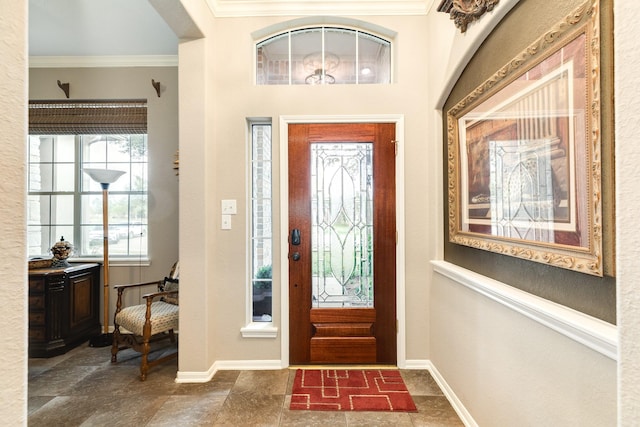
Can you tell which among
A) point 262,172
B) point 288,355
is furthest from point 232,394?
point 262,172

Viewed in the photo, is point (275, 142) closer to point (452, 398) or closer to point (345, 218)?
point (345, 218)

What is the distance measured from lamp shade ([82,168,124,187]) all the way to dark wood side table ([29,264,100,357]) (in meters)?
0.90

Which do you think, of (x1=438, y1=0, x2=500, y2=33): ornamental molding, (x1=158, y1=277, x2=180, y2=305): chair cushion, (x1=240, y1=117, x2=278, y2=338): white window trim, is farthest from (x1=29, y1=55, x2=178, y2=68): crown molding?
(x1=438, y1=0, x2=500, y2=33): ornamental molding

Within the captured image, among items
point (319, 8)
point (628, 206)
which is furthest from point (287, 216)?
point (628, 206)

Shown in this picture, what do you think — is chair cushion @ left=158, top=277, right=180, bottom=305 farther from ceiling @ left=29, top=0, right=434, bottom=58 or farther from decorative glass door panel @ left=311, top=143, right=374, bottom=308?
ceiling @ left=29, top=0, right=434, bottom=58

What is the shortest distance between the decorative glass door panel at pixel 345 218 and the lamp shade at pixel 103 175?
195 centimetres

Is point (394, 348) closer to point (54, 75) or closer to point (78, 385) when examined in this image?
point (78, 385)

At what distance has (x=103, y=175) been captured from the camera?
9.53ft

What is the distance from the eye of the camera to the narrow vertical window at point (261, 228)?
8.58 feet

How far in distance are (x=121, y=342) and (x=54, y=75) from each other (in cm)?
290

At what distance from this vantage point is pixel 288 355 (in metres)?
2.53

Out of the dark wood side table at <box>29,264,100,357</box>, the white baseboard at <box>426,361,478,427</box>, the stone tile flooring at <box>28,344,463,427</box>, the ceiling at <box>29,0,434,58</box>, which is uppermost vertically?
the ceiling at <box>29,0,434,58</box>

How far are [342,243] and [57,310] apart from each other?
2.70 meters

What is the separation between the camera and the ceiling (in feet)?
8.15
